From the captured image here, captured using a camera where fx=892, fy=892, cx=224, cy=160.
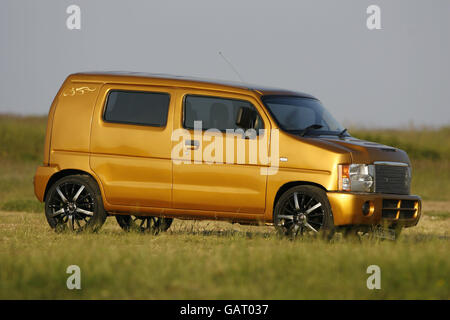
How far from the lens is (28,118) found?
173 ft

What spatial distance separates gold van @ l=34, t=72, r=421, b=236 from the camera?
38.1ft

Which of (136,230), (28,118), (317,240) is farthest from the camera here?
(28,118)

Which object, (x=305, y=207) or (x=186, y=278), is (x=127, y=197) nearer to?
(x=305, y=207)

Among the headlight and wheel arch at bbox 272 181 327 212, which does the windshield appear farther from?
the headlight

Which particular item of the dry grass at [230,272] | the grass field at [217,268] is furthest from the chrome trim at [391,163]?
the dry grass at [230,272]

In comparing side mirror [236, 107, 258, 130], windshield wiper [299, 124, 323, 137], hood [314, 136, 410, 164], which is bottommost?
hood [314, 136, 410, 164]

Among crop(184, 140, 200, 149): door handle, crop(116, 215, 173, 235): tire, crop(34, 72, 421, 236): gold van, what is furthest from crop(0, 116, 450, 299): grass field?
crop(116, 215, 173, 235): tire

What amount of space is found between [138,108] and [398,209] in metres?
3.85

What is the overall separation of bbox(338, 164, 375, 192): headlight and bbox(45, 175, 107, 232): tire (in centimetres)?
352

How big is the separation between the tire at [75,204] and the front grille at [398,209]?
13.0 feet

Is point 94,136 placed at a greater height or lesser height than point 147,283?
greater

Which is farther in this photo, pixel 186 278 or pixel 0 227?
pixel 0 227
